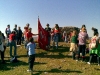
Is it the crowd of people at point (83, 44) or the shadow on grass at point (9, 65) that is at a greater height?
the crowd of people at point (83, 44)

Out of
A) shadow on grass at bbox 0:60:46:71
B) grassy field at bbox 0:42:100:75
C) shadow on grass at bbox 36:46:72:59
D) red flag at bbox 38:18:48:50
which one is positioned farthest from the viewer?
red flag at bbox 38:18:48:50

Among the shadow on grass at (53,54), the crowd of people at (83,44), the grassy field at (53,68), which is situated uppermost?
the crowd of people at (83,44)

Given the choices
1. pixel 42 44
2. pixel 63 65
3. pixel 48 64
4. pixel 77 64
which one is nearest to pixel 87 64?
pixel 77 64

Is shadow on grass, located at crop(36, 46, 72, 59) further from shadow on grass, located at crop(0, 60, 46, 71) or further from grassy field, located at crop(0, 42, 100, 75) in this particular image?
shadow on grass, located at crop(0, 60, 46, 71)

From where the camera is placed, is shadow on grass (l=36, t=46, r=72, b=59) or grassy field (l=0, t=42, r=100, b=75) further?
shadow on grass (l=36, t=46, r=72, b=59)

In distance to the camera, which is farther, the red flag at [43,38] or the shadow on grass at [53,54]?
the red flag at [43,38]

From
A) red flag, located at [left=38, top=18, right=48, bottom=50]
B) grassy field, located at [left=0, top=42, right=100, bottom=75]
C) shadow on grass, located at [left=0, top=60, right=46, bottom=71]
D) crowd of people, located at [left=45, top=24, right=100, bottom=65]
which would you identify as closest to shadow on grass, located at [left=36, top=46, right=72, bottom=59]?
red flag, located at [left=38, top=18, right=48, bottom=50]

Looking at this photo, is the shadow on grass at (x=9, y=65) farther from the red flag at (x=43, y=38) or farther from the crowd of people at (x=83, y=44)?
the red flag at (x=43, y=38)

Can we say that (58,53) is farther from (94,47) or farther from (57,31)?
(94,47)

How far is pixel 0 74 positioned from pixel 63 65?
445 centimetres

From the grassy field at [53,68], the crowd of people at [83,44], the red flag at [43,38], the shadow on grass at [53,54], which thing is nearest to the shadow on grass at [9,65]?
the grassy field at [53,68]

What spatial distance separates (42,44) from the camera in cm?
2192

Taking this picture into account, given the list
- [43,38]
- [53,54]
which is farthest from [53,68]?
[43,38]

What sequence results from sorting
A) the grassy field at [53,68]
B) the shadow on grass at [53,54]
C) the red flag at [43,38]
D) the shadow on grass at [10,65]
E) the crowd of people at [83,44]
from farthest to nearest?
the red flag at [43,38]
the shadow on grass at [53,54]
the crowd of people at [83,44]
the shadow on grass at [10,65]
the grassy field at [53,68]
